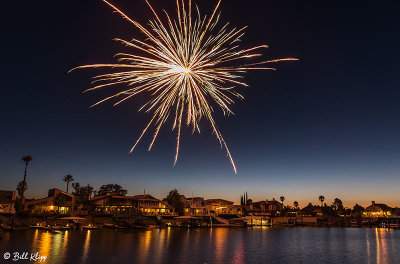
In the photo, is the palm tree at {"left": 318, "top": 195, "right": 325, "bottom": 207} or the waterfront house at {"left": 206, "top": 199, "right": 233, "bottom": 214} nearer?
the waterfront house at {"left": 206, "top": 199, "right": 233, "bottom": 214}

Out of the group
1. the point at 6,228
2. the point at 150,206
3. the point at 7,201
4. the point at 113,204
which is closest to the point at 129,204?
the point at 113,204

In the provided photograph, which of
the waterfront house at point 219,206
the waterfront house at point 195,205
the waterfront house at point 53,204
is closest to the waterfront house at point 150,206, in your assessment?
the waterfront house at point 195,205

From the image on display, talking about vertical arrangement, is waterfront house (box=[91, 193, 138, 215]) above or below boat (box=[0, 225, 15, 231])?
above

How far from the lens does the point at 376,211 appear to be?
135 metres

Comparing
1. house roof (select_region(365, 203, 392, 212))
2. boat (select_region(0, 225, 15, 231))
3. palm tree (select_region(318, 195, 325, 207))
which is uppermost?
palm tree (select_region(318, 195, 325, 207))

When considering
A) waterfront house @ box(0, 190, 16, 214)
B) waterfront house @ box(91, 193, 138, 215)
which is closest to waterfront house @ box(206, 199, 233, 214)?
waterfront house @ box(91, 193, 138, 215)

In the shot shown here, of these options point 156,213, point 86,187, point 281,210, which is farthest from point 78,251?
point 281,210

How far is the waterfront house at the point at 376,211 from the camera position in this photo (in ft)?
438

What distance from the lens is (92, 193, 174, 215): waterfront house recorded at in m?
85.4

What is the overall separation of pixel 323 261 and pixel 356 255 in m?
8.83

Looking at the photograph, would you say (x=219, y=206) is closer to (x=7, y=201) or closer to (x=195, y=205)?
(x=195, y=205)

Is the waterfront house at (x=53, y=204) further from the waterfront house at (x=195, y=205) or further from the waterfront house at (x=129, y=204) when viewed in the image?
the waterfront house at (x=195, y=205)

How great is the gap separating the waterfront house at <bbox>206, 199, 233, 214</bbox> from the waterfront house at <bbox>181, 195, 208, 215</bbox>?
5.06 metres

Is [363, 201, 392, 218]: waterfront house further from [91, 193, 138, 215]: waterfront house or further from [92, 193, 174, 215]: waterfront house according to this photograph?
[91, 193, 138, 215]: waterfront house
